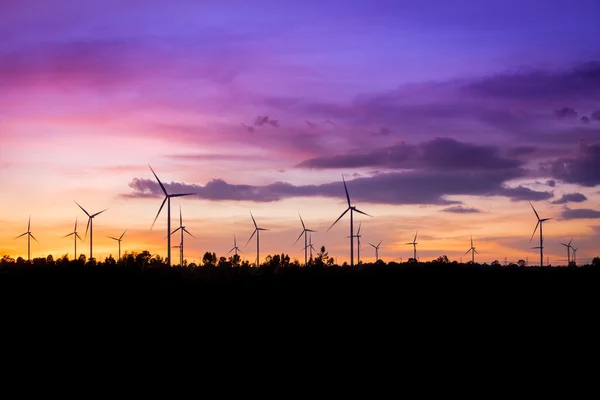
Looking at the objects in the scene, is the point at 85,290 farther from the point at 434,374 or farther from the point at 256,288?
the point at 434,374

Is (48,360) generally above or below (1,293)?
below

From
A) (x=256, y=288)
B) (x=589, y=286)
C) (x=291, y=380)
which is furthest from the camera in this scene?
(x=589, y=286)

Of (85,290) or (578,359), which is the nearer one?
(85,290)

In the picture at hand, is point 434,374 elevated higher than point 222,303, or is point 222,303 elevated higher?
point 222,303

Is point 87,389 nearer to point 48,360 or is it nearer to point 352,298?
point 48,360

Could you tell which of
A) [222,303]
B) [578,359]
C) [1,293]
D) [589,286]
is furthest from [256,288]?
[589,286]

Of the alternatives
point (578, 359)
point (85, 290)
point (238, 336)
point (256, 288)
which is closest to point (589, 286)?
point (578, 359)

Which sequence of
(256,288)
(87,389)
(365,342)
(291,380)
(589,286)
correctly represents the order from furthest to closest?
1. (589,286)
2. (256,288)
3. (365,342)
4. (291,380)
5. (87,389)

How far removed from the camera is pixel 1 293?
5103 centimetres

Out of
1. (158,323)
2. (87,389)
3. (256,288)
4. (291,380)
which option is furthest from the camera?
(256,288)

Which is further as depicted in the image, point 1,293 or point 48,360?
point 1,293

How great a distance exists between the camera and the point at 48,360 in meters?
43.8

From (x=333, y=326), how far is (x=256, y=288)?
6321 mm

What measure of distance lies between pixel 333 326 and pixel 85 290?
1652 centimetres
